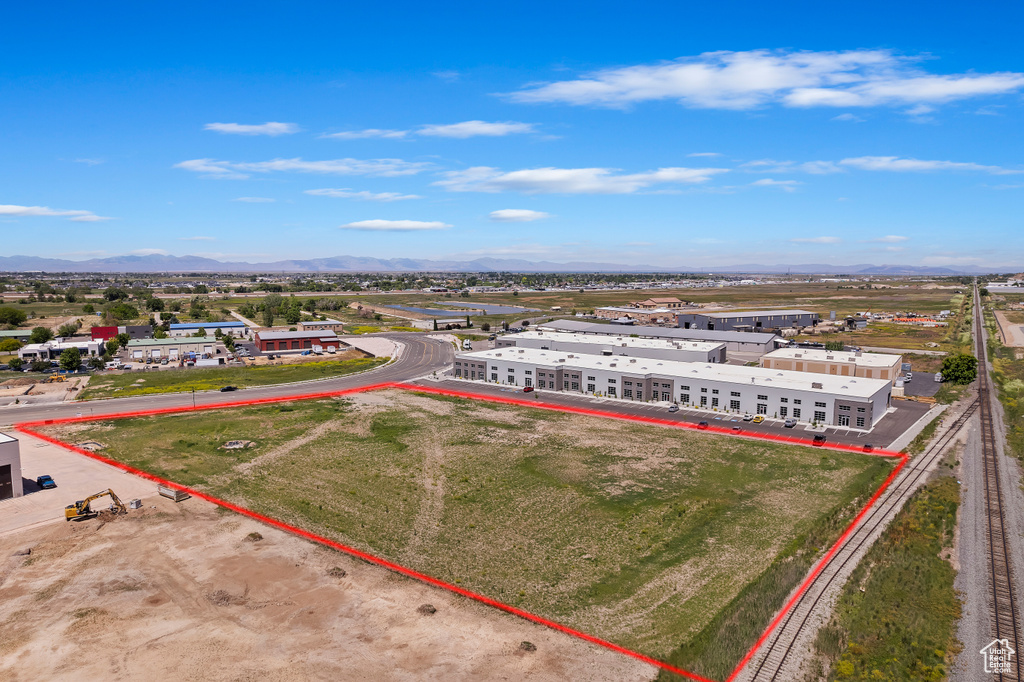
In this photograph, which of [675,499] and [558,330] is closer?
[675,499]

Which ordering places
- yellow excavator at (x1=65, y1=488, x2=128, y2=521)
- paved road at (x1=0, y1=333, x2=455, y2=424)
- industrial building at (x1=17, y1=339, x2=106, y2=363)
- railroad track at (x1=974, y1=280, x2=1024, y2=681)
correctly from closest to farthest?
1. railroad track at (x1=974, y1=280, x2=1024, y2=681)
2. yellow excavator at (x1=65, y1=488, x2=128, y2=521)
3. paved road at (x1=0, y1=333, x2=455, y2=424)
4. industrial building at (x1=17, y1=339, x2=106, y2=363)

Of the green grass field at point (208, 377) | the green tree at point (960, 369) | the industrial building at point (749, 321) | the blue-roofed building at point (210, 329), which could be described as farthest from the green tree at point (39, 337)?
the green tree at point (960, 369)

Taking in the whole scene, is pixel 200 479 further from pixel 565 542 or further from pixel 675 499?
pixel 675 499

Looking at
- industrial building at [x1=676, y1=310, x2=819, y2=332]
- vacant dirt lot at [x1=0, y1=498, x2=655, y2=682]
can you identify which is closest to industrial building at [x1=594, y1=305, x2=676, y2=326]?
industrial building at [x1=676, y1=310, x2=819, y2=332]

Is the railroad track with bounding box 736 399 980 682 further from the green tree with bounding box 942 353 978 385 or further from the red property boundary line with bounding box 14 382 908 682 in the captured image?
the green tree with bounding box 942 353 978 385

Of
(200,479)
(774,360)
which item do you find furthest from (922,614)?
(774,360)

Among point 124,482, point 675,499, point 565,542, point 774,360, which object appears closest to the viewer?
point 565,542

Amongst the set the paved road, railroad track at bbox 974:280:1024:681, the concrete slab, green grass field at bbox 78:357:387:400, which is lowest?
railroad track at bbox 974:280:1024:681
